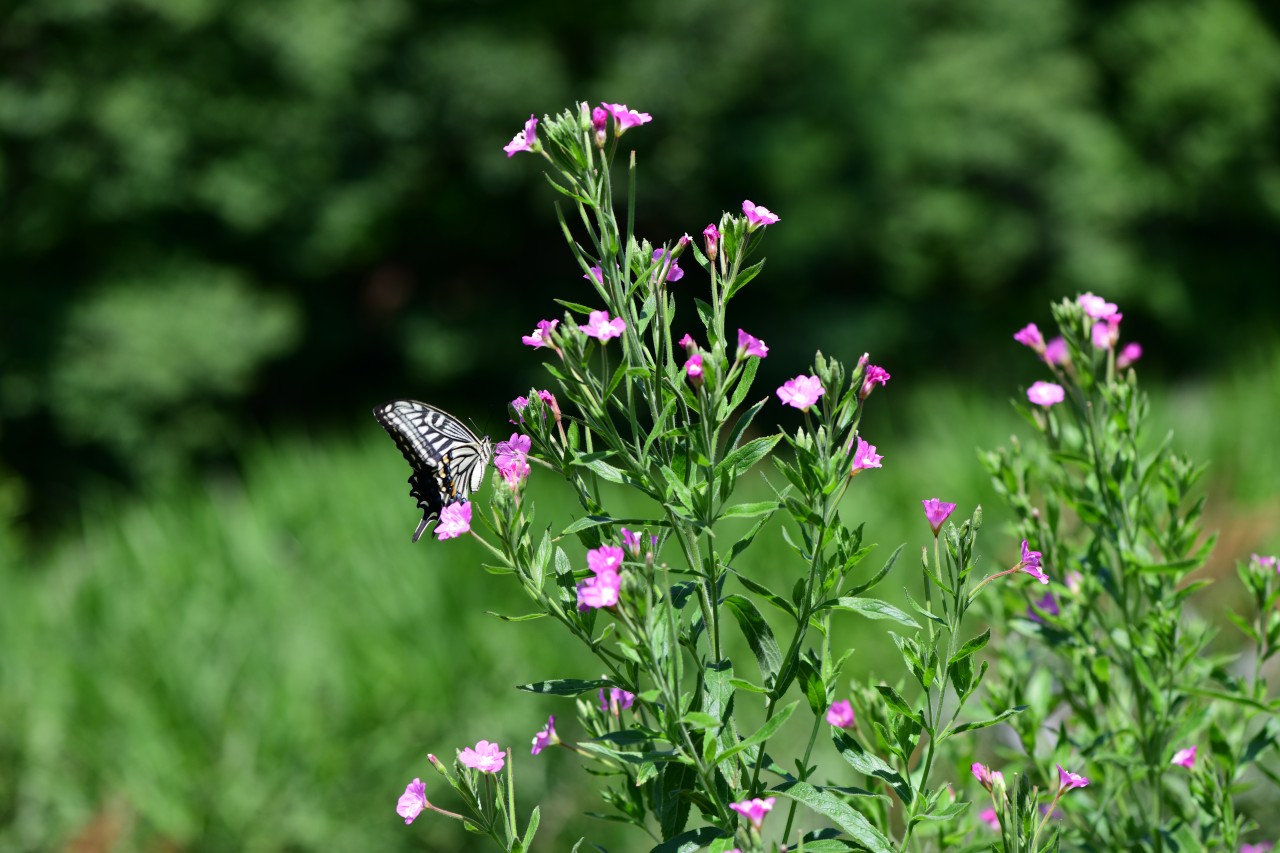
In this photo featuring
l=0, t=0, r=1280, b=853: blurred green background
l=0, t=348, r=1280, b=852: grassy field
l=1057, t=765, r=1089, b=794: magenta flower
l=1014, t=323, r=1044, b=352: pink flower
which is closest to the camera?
l=1057, t=765, r=1089, b=794: magenta flower

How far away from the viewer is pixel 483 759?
1097 mm

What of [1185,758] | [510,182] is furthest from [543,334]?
[510,182]

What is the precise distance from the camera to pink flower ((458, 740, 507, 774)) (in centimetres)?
109

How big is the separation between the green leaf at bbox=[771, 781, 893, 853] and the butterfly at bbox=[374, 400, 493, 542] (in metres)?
0.78

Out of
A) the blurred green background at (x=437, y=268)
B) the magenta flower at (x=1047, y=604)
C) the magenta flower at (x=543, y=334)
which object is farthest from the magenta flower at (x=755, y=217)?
the blurred green background at (x=437, y=268)

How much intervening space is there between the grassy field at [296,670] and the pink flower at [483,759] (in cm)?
192

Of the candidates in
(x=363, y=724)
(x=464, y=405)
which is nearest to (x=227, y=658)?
(x=363, y=724)

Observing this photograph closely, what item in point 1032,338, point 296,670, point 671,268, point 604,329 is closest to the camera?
point 604,329

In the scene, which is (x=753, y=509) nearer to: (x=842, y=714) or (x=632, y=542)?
(x=632, y=542)

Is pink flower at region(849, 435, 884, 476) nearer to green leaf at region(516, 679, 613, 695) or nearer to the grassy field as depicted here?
green leaf at region(516, 679, 613, 695)

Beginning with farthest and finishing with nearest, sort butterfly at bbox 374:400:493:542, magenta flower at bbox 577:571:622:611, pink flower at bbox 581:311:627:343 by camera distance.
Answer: butterfly at bbox 374:400:493:542 → pink flower at bbox 581:311:627:343 → magenta flower at bbox 577:571:622:611

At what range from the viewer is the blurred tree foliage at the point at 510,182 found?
350 inches

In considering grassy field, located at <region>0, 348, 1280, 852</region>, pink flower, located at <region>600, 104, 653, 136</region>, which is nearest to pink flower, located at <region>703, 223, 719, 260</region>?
pink flower, located at <region>600, 104, 653, 136</region>

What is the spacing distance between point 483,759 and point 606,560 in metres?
0.27
